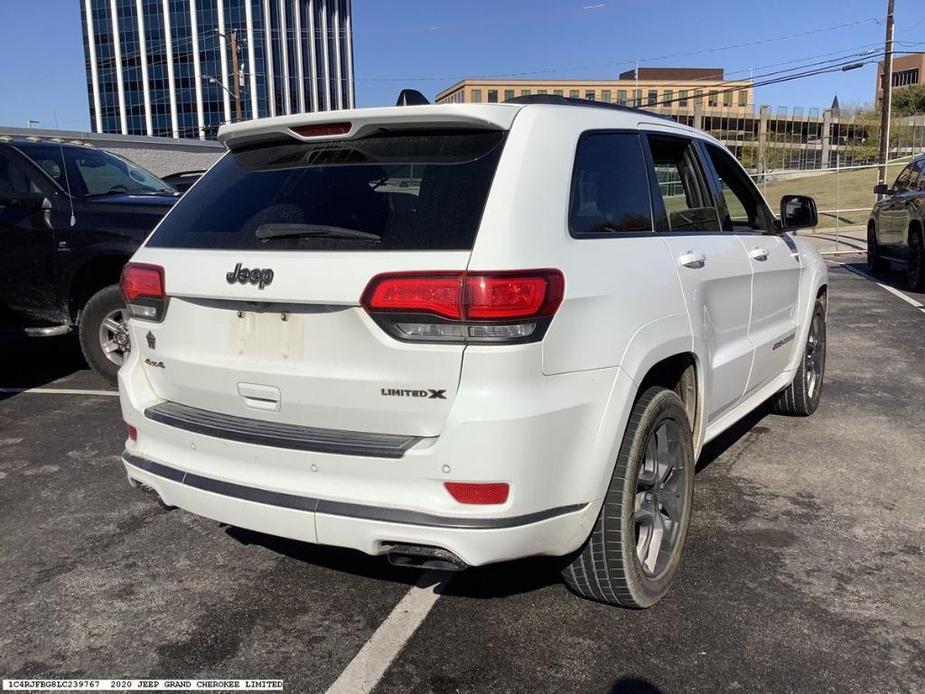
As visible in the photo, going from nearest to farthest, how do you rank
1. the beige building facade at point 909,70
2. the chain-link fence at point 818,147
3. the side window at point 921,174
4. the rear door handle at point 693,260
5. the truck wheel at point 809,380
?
the rear door handle at point 693,260 < the truck wheel at point 809,380 < the side window at point 921,174 < the chain-link fence at point 818,147 < the beige building facade at point 909,70

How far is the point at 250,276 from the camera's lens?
274 centimetres

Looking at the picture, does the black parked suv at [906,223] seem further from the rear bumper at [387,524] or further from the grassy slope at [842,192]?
the grassy slope at [842,192]

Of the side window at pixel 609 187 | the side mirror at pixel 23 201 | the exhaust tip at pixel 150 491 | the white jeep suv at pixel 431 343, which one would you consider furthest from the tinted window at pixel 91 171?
the side window at pixel 609 187

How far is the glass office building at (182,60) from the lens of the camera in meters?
100

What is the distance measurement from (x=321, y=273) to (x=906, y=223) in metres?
11.5

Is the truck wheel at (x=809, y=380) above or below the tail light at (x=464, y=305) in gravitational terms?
below

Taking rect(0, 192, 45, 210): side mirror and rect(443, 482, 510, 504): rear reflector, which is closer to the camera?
rect(443, 482, 510, 504): rear reflector

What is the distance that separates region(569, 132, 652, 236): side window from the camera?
9.48 ft

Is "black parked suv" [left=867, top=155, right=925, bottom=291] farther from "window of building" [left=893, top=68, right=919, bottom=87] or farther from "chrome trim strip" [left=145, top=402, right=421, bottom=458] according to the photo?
"window of building" [left=893, top=68, right=919, bottom=87]

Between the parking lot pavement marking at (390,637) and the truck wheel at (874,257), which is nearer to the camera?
the parking lot pavement marking at (390,637)

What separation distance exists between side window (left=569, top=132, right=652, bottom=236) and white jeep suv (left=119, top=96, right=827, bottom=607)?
0.01m

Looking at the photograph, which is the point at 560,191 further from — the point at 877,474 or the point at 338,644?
the point at 877,474

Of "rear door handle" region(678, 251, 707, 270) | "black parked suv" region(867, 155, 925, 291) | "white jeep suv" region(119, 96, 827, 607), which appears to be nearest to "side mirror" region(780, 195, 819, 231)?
"rear door handle" region(678, 251, 707, 270)

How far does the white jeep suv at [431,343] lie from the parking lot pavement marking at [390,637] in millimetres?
454
